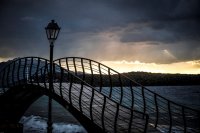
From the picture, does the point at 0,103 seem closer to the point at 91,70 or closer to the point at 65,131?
the point at 91,70

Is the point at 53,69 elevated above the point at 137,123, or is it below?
above

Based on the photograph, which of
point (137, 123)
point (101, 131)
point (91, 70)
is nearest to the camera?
point (101, 131)

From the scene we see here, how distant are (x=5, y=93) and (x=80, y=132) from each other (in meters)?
18.7

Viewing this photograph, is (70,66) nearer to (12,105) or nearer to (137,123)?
(137,123)

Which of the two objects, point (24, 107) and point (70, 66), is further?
point (24, 107)

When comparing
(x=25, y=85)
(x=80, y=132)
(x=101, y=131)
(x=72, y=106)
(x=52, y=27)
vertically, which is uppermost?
(x=52, y=27)

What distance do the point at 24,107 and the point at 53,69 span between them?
23.7ft

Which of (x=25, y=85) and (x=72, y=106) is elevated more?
(x=25, y=85)

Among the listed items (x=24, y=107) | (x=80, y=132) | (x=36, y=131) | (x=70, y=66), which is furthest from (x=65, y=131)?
(x=70, y=66)

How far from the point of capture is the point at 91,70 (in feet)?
39.4

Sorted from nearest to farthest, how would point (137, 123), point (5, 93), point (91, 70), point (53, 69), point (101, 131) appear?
point (101, 131)
point (137, 123)
point (53, 69)
point (91, 70)
point (5, 93)

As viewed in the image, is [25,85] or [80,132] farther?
[80,132]

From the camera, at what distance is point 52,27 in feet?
32.5

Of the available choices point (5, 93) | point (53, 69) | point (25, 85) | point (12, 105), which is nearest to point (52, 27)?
point (53, 69)
